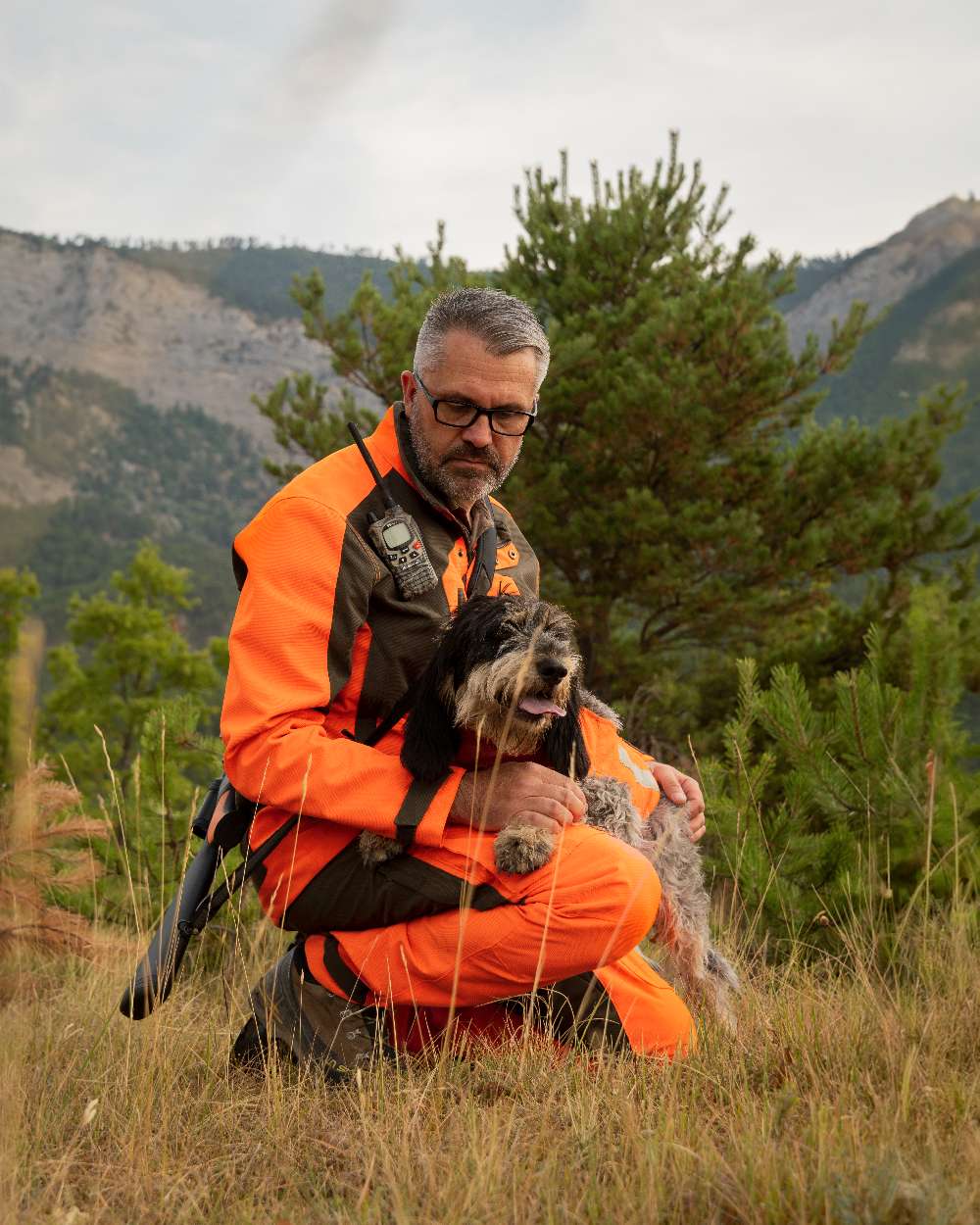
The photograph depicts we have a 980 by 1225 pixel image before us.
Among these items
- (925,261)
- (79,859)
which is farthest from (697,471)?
(925,261)

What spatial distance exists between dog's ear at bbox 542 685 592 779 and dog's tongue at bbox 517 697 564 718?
19 cm

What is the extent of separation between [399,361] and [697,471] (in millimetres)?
4072

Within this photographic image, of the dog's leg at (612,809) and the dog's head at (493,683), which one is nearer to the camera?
the dog's head at (493,683)

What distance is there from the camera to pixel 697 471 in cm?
1281

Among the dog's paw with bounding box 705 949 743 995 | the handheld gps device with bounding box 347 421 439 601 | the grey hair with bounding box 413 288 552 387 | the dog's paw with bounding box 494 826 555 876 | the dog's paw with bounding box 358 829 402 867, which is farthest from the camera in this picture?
the dog's paw with bounding box 705 949 743 995

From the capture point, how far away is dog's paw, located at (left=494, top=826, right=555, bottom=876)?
112 inches

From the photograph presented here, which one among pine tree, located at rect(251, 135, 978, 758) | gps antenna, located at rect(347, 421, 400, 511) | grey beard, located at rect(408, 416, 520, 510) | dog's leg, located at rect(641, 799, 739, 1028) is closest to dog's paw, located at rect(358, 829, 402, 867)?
dog's leg, located at rect(641, 799, 739, 1028)

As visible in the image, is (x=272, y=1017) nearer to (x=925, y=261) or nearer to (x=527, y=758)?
(x=527, y=758)

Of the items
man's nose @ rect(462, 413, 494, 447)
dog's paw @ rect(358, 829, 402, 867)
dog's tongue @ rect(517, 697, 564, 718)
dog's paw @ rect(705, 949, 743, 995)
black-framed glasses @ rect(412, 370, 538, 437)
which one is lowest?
dog's paw @ rect(705, 949, 743, 995)

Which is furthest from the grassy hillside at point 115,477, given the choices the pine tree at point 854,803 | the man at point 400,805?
the man at point 400,805

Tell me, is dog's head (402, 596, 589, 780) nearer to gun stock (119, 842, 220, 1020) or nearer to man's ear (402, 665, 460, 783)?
man's ear (402, 665, 460, 783)

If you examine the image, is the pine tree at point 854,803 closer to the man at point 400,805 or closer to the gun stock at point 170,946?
the man at point 400,805

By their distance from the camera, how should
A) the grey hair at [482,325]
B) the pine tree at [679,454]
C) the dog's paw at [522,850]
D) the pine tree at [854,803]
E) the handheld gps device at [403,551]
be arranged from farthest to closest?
1. the pine tree at [679,454]
2. the pine tree at [854,803]
3. the grey hair at [482,325]
4. the handheld gps device at [403,551]
5. the dog's paw at [522,850]

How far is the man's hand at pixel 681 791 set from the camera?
352 centimetres
